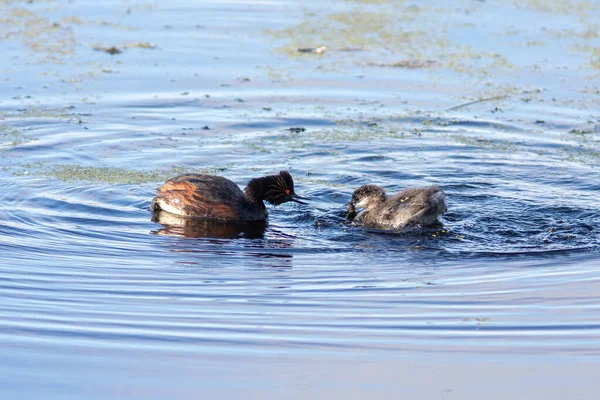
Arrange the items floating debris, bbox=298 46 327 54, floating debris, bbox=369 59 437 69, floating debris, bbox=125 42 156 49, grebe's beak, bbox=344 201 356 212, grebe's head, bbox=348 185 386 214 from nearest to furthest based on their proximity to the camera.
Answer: grebe's head, bbox=348 185 386 214 → grebe's beak, bbox=344 201 356 212 → floating debris, bbox=369 59 437 69 → floating debris, bbox=125 42 156 49 → floating debris, bbox=298 46 327 54

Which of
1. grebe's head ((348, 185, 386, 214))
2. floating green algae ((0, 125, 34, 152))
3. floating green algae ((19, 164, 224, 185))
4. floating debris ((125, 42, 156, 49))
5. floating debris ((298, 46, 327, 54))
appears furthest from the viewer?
floating debris ((298, 46, 327, 54))

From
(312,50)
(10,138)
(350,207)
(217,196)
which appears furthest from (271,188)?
(312,50)

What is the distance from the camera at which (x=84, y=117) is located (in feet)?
44.8

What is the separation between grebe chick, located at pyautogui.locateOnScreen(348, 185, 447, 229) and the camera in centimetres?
980

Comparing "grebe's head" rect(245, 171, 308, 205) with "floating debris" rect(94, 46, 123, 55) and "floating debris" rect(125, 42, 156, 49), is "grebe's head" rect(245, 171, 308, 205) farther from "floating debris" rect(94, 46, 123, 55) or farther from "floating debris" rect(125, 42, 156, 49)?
"floating debris" rect(125, 42, 156, 49)

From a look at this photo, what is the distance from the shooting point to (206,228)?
10211 millimetres

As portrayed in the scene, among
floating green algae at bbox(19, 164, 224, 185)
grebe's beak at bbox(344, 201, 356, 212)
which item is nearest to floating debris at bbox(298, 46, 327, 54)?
floating green algae at bbox(19, 164, 224, 185)

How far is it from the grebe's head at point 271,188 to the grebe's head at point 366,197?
570 millimetres

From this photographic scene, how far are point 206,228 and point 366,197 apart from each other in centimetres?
176

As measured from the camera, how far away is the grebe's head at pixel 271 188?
34.8 ft

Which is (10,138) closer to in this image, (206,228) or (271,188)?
(206,228)

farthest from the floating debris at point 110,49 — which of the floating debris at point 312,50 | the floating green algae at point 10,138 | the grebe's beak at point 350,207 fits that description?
the grebe's beak at point 350,207

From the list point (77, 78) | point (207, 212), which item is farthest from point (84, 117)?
point (207, 212)

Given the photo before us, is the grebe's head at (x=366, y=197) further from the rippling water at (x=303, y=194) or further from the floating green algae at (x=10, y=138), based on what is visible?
the floating green algae at (x=10, y=138)
